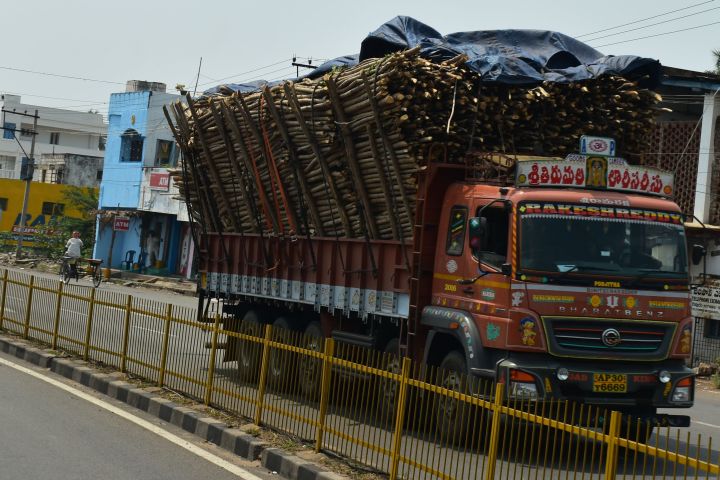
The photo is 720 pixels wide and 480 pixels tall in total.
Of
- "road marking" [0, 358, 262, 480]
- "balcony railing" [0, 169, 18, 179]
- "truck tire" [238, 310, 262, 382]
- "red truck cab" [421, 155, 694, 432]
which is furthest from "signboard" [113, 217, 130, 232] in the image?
"balcony railing" [0, 169, 18, 179]

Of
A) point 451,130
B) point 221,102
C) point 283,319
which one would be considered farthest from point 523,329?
point 221,102

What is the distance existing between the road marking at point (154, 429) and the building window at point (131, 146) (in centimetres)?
3355

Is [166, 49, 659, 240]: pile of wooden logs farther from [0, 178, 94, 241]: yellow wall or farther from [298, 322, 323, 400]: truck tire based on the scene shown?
[0, 178, 94, 241]: yellow wall

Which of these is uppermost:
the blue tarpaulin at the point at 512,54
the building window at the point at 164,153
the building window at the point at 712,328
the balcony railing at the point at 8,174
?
the balcony railing at the point at 8,174

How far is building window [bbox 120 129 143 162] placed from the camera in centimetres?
4728

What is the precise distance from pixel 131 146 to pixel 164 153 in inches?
83.5

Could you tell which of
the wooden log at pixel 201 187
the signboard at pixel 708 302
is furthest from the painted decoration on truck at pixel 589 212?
the signboard at pixel 708 302

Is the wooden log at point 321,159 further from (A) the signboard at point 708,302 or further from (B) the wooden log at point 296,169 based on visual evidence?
(A) the signboard at point 708,302

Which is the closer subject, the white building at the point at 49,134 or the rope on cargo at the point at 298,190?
the rope on cargo at the point at 298,190

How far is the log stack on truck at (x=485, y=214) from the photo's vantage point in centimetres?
973

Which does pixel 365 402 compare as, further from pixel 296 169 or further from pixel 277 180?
pixel 277 180

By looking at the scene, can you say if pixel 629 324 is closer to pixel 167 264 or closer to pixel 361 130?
pixel 361 130

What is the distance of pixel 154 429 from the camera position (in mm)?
10547

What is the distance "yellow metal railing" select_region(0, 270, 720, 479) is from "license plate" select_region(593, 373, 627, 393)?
0.78ft
